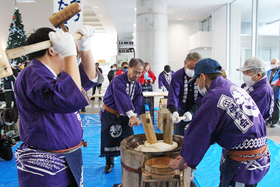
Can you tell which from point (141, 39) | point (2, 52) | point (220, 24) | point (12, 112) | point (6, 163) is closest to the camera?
point (2, 52)

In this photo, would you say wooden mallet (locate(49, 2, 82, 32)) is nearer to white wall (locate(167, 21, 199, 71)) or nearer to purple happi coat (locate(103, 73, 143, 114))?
purple happi coat (locate(103, 73, 143, 114))

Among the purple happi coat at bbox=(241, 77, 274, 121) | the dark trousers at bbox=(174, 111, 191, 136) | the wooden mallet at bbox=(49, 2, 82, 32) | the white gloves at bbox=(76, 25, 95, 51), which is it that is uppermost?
the wooden mallet at bbox=(49, 2, 82, 32)

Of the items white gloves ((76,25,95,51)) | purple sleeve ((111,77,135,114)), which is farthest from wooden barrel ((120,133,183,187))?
purple sleeve ((111,77,135,114))

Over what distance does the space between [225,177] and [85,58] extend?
1.45 m

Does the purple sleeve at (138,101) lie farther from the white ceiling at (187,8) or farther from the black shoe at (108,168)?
the white ceiling at (187,8)

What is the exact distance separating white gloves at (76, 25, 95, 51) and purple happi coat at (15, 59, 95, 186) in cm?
34

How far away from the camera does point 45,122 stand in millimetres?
1172

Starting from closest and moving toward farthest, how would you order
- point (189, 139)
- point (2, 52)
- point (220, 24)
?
1. point (2, 52)
2. point (189, 139)
3. point (220, 24)

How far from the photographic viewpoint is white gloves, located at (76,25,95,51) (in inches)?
54.5

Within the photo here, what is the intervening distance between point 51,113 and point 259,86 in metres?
2.29

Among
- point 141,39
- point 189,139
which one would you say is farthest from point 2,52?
point 141,39

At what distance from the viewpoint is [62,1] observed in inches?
160

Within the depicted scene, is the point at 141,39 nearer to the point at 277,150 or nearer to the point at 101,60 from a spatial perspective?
the point at 277,150

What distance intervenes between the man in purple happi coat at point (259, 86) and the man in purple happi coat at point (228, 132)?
0.82 metres
